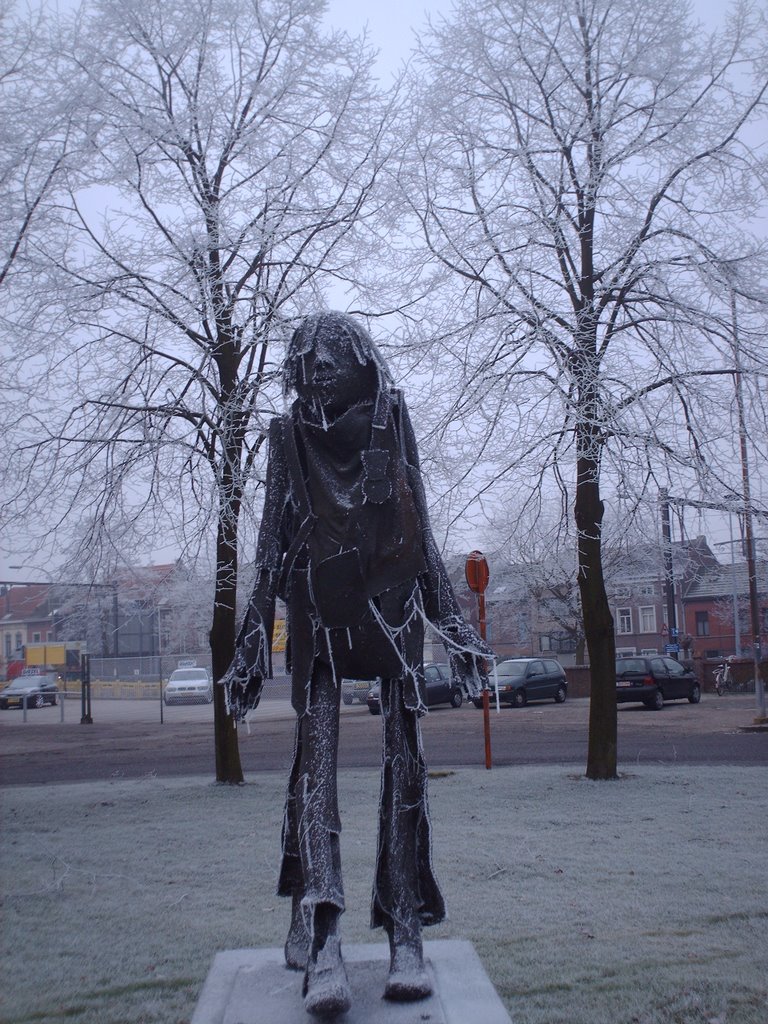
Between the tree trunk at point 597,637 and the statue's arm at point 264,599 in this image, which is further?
the tree trunk at point 597,637

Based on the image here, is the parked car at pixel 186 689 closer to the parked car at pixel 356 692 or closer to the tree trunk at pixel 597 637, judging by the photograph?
the parked car at pixel 356 692

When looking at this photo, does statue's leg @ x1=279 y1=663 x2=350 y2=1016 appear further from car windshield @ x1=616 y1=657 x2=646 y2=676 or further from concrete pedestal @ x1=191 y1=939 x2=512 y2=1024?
car windshield @ x1=616 y1=657 x2=646 y2=676

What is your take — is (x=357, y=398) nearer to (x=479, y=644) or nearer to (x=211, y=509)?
(x=479, y=644)

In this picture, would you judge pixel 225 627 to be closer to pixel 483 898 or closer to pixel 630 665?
pixel 483 898

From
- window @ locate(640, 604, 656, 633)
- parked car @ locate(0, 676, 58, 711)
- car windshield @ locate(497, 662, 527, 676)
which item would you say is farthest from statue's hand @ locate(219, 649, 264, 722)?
window @ locate(640, 604, 656, 633)

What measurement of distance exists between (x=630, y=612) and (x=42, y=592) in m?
46.1

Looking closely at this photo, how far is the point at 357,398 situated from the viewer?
11.7ft

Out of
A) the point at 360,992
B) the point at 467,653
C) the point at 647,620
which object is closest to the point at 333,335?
the point at 467,653

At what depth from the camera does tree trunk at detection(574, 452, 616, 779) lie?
10.2 meters

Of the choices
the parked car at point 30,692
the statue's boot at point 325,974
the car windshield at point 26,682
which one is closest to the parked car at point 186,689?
the parked car at point 30,692

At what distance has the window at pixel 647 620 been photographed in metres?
53.6

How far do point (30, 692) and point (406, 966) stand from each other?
2802 cm

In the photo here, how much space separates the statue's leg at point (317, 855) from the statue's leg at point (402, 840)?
0.62 feet

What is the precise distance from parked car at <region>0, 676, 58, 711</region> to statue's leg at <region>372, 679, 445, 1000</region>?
88.7 feet
